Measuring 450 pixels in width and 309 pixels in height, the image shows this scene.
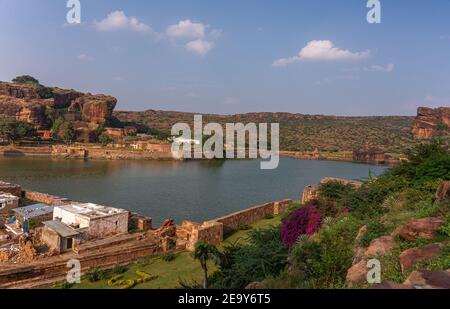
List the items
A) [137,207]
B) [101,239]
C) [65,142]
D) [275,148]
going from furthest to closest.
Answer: [275,148], [65,142], [137,207], [101,239]

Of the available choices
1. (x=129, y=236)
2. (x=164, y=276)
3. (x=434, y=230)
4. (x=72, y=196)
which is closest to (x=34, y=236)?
(x=129, y=236)

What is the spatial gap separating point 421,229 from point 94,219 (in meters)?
11.2

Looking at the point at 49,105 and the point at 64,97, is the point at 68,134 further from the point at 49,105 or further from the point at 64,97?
the point at 64,97

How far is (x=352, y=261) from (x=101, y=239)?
9990 mm

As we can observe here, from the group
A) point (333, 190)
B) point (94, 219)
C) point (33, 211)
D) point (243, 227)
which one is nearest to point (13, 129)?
point (33, 211)

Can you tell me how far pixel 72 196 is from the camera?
1021 inches

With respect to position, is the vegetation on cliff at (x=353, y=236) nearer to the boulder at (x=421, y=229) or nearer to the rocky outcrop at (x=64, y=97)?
the boulder at (x=421, y=229)

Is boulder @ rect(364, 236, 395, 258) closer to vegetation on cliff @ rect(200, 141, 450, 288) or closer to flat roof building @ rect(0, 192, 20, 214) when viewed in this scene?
vegetation on cliff @ rect(200, 141, 450, 288)

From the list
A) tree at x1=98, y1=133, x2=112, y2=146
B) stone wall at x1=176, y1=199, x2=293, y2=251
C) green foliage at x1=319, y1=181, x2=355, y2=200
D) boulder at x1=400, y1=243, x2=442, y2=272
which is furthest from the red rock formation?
boulder at x1=400, y1=243, x2=442, y2=272

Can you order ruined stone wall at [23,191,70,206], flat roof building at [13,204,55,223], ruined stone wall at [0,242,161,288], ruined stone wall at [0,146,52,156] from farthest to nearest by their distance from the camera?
ruined stone wall at [0,146,52,156], ruined stone wall at [23,191,70,206], flat roof building at [13,204,55,223], ruined stone wall at [0,242,161,288]

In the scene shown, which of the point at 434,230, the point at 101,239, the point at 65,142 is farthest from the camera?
the point at 65,142

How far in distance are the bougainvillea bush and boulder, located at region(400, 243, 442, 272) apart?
182 inches

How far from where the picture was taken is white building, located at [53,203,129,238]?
44.8ft
